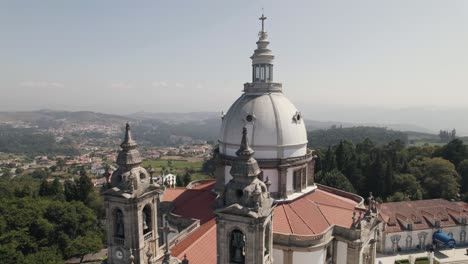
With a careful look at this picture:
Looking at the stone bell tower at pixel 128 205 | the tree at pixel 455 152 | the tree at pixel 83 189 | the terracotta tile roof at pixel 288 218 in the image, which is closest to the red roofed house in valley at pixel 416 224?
the terracotta tile roof at pixel 288 218

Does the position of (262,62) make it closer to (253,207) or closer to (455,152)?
A: (253,207)

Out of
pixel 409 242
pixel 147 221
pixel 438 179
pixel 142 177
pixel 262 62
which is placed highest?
pixel 262 62

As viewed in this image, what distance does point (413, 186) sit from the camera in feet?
199

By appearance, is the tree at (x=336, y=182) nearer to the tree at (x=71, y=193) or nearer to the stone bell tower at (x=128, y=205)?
the stone bell tower at (x=128, y=205)

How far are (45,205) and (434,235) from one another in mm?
57346

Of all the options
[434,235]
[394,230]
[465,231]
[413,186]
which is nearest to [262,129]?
[394,230]

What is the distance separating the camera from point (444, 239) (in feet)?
153

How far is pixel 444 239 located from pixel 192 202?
3785 cm

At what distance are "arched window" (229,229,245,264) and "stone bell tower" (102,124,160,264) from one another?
6.25m

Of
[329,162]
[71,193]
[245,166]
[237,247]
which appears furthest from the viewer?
[329,162]

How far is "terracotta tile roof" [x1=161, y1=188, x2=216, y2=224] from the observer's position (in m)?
30.2

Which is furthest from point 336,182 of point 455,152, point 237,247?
point 237,247

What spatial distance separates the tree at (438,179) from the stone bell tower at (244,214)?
57103 millimetres

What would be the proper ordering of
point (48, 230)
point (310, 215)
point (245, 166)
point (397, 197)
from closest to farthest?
point (245, 166) → point (310, 215) → point (48, 230) → point (397, 197)
